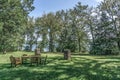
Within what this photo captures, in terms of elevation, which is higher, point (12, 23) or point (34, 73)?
point (12, 23)

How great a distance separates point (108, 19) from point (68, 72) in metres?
30.0

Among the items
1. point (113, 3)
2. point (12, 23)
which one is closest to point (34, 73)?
point (12, 23)

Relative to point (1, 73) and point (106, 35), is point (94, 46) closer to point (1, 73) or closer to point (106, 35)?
point (106, 35)

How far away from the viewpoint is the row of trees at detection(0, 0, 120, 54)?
34.2m

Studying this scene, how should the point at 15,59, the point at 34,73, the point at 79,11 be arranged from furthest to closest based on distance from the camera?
the point at 79,11 → the point at 15,59 → the point at 34,73

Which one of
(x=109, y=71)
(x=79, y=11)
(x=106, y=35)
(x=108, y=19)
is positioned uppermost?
(x=79, y=11)

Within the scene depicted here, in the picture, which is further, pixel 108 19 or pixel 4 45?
pixel 108 19

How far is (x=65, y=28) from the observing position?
169 ft

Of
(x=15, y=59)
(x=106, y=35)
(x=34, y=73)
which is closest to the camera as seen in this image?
(x=34, y=73)

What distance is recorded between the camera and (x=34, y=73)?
14375 mm

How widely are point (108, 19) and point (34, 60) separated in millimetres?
27823

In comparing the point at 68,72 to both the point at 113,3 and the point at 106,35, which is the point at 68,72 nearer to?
the point at 106,35

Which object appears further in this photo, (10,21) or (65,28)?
(65,28)

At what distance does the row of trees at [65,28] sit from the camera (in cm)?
3416
